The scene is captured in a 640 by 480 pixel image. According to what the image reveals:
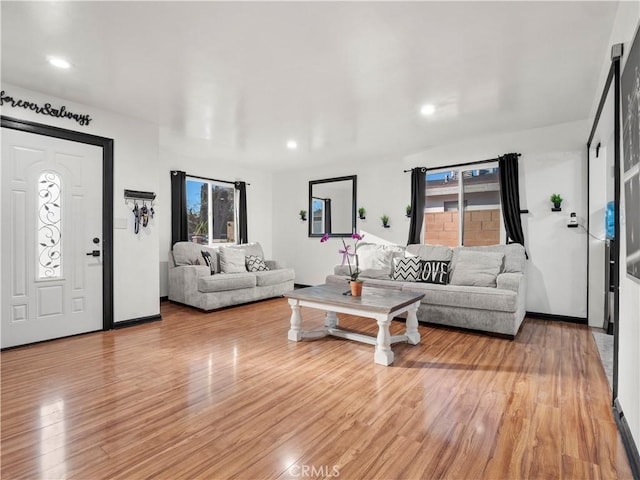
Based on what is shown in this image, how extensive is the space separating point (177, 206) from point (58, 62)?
322 centimetres

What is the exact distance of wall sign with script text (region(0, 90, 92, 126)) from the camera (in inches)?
127

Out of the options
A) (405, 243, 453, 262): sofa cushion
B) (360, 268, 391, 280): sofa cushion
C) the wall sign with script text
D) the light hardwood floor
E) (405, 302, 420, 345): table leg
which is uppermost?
the wall sign with script text

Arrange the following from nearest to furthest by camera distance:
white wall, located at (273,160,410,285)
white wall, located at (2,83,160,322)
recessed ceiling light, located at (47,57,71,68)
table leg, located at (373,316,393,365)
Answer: recessed ceiling light, located at (47,57,71,68) → table leg, located at (373,316,393,365) → white wall, located at (2,83,160,322) → white wall, located at (273,160,410,285)

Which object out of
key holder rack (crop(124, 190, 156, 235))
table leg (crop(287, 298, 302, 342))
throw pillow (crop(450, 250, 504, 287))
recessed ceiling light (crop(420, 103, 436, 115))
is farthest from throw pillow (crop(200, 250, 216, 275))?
recessed ceiling light (crop(420, 103, 436, 115))

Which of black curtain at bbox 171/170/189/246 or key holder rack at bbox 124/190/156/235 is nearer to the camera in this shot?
key holder rack at bbox 124/190/156/235

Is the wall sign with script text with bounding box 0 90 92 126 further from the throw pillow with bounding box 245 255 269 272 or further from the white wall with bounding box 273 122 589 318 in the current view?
the white wall with bounding box 273 122 589 318

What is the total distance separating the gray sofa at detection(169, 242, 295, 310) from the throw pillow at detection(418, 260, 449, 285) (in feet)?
8.34

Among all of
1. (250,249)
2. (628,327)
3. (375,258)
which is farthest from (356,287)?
(250,249)

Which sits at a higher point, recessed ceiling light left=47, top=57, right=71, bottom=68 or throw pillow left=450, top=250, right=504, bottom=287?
recessed ceiling light left=47, top=57, right=71, bottom=68

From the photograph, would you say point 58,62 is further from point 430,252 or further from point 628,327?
point 430,252

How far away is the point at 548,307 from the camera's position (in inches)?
179

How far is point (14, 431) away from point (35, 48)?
270cm

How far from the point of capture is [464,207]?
209 inches

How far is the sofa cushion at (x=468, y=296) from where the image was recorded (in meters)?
3.69
